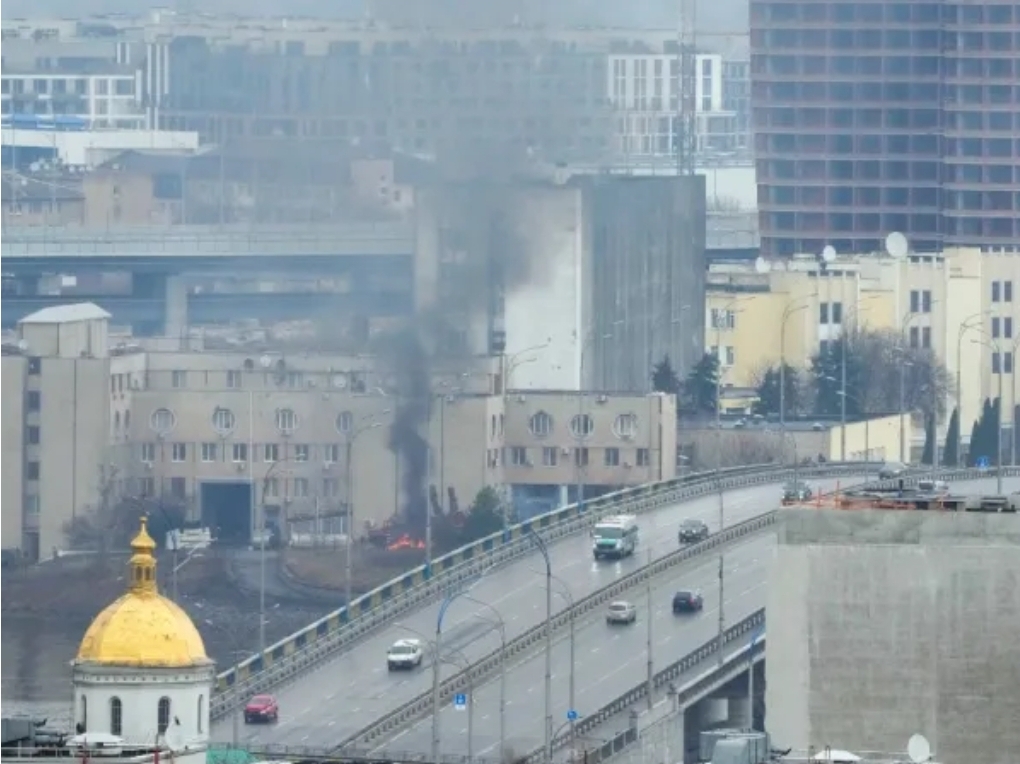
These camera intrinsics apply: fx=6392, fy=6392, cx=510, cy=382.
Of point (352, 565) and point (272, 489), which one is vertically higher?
point (272, 489)

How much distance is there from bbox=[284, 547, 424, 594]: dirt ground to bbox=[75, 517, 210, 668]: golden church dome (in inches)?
1243

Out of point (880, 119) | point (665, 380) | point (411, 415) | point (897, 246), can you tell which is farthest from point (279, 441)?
point (880, 119)

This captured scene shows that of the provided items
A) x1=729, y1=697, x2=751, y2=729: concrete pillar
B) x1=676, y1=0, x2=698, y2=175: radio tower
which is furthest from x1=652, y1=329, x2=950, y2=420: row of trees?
x1=729, y1=697, x2=751, y2=729: concrete pillar

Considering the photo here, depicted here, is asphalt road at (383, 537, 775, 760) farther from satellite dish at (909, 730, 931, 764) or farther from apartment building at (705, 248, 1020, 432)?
apartment building at (705, 248, 1020, 432)

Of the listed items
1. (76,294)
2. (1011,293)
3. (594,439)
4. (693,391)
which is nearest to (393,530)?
(594,439)

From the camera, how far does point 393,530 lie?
73.1 metres

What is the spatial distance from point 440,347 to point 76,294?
19.5 meters

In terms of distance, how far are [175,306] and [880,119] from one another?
12.1 metres

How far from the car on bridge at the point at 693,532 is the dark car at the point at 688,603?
127 inches

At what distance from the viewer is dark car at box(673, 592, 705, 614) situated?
185ft

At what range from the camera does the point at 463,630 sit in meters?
56.2

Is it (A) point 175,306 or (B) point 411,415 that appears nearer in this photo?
(B) point 411,415

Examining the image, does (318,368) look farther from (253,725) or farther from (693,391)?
(253,725)

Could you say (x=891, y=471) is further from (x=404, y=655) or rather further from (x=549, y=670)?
(x=549, y=670)
